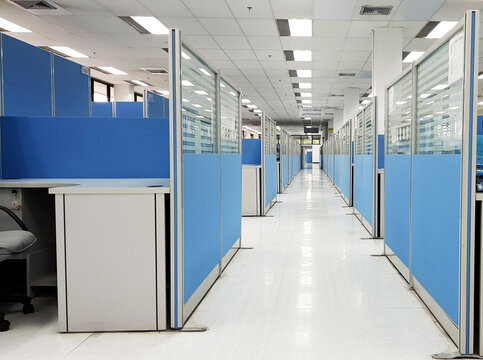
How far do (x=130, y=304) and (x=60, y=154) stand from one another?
4.92 feet

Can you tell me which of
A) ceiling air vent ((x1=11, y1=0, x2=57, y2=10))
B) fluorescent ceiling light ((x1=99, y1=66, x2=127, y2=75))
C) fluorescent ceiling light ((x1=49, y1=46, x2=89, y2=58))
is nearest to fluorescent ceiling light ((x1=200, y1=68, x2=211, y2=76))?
ceiling air vent ((x1=11, y1=0, x2=57, y2=10))

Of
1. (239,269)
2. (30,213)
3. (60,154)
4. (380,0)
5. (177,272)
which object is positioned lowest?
(239,269)

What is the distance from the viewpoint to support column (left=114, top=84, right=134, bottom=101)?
46.8 feet

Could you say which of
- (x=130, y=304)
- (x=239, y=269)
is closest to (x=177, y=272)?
(x=130, y=304)

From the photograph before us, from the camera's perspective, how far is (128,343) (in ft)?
7.43

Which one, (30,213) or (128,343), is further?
(30,213)

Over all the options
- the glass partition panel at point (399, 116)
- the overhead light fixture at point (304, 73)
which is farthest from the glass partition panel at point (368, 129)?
the overhead light fixture at point (304, 73)

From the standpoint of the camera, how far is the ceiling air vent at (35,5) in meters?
6.62

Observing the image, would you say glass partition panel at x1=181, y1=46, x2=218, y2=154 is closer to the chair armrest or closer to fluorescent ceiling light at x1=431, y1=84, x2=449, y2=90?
the chair armrest

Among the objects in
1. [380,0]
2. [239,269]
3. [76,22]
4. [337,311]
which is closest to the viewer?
[337,311]

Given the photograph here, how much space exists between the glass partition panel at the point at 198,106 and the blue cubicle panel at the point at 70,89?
156cm

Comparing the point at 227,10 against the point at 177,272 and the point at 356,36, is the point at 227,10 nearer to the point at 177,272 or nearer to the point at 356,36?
the point at 356,36

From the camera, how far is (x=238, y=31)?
7883 mm

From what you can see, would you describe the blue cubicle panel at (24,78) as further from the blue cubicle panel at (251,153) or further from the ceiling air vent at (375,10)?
the ceiling air vent at (375,10)
